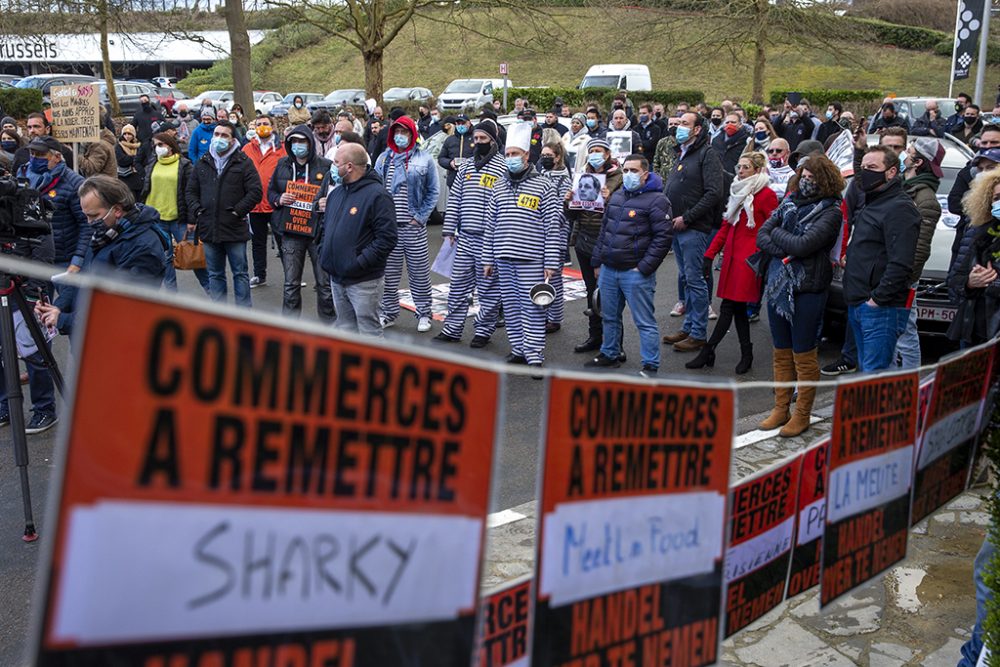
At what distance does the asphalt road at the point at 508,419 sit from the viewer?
4617mm

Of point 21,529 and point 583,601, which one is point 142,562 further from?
point 21,529

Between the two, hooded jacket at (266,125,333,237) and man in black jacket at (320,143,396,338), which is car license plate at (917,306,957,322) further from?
hooded jacket at (266,125,333,237)

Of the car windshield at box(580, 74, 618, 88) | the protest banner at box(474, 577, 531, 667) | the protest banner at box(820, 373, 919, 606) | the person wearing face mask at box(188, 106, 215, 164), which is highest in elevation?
the car windshield at box(580, 74, 618, 88)

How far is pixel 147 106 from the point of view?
21.0 m

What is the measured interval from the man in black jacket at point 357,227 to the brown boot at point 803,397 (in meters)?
3.06

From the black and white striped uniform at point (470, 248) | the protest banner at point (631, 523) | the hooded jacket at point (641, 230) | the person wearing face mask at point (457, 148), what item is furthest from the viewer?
the person wearing face mask at point (457, 148)

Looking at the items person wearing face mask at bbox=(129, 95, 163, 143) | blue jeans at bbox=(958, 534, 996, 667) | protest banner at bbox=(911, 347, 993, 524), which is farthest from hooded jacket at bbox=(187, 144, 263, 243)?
person wearing face mask at bbox=(129, 95, 163, 143)

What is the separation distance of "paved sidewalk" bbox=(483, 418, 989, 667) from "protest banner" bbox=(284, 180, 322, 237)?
460 cm

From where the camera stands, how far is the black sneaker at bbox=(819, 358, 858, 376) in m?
8.12

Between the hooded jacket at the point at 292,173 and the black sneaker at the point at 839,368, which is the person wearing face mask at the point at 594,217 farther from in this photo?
the hooded jacket at the point at 292,173

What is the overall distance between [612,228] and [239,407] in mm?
6486

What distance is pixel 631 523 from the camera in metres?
2.36

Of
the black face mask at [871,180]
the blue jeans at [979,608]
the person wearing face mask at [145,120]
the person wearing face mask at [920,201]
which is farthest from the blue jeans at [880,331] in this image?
the person wearing face mask at [145,120]

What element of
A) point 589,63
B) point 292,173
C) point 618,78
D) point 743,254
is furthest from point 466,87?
point 743,254
